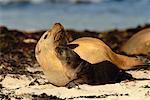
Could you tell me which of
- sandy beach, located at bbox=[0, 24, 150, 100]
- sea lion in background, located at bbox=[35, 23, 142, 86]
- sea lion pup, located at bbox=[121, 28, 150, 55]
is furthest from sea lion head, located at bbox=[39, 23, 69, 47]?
sea lion pup, located at bbox=[121, 28, 150, 55]

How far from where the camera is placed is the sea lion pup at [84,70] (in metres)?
5.57

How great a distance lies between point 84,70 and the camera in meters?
5.59

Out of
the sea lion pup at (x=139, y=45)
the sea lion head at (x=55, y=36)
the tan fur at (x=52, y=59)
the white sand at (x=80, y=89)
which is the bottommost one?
the white sand at (x=80, y=89)

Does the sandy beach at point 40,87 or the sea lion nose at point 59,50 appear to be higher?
the sea lion nose at point 59,50

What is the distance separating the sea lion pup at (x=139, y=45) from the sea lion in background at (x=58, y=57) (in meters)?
1.67

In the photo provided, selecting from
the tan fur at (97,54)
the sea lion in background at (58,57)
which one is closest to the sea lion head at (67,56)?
the sea lion in background at (58,57)

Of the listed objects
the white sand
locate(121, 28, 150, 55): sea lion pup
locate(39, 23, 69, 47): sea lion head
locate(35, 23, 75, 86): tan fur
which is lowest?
the white sand

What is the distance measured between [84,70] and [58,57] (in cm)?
29

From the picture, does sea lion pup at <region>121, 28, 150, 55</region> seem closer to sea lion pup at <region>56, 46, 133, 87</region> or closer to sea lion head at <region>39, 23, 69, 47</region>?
sea lion pup at <region>56, 46, 133, 87</region>

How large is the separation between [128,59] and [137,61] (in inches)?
6.5

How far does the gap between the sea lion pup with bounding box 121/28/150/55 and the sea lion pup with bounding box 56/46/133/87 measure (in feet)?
6.35

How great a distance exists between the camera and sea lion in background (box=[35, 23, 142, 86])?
557cm

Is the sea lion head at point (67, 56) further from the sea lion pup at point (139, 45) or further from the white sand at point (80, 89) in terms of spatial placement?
the sea lion pup at point (139, 45)

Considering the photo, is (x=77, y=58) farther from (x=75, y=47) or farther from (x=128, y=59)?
(x=128, y=59)
